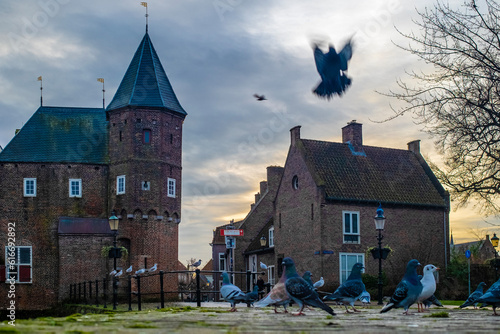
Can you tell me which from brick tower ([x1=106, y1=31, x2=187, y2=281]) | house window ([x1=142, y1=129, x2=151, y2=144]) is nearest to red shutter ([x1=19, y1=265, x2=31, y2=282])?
brick tower ([x1=106, y1=31, x2=187, y2=281])

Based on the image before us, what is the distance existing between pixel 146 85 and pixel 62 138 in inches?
280

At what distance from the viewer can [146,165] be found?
41.1 meters

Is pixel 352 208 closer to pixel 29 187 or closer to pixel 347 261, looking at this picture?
pixel 347 261

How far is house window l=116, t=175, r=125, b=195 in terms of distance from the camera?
41312 mm

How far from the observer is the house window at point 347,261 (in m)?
37.1

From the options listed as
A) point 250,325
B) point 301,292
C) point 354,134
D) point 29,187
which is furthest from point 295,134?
point 250,325

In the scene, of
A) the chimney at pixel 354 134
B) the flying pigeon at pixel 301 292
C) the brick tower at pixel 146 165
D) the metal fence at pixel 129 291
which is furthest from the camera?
the chimney at pixel 354 134

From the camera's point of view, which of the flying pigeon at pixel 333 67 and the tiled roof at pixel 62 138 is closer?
the flying pigeon at pixel 333 67

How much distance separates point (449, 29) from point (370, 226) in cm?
2012

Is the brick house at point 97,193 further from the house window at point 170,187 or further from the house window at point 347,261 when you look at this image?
the house window at point 347,261

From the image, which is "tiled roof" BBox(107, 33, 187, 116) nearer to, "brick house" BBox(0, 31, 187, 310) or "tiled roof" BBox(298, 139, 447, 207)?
"brick house" BBox(0, 31, 187, 310)

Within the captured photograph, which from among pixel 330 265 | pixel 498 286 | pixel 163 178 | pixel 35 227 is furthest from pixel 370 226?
pixel 498 286

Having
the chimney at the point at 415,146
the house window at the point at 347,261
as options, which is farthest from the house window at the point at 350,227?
the chimney at the point at 415,146

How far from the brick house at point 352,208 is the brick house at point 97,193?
7.99m
